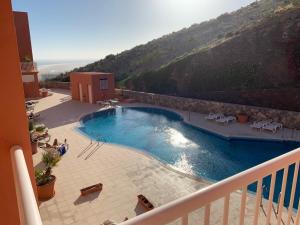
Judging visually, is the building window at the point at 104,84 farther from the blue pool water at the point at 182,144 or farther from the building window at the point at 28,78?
the building window at the point at 28,78

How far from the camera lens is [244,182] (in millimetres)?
1549

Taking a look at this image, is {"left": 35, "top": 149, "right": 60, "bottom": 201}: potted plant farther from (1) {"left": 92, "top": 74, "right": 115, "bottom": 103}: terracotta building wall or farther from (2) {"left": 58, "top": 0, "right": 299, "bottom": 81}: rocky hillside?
(2) {"left": 58, "top": 0, "right": 299, "bottom": 81}: rocky hillside

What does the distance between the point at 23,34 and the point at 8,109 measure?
26.8 meters

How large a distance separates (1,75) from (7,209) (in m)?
1.39

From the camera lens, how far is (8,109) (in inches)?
92.0

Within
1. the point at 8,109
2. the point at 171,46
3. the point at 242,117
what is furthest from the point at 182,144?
the point at 171,46

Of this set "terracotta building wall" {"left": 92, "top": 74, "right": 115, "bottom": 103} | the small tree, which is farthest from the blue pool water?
the small tree

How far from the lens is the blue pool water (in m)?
10.6

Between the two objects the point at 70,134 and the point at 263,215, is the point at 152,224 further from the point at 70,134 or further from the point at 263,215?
the point at 70,134

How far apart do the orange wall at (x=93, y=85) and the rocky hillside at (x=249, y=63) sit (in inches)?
220

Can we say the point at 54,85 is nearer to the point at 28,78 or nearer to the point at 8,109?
the point at 28,78

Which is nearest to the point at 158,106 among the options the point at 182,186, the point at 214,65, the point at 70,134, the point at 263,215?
the point at 214,65

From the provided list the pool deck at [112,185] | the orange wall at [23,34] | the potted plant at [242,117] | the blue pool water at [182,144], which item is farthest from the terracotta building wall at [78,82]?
the potted plant at [242,117]

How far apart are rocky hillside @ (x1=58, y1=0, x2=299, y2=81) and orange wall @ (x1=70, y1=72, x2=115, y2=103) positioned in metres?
12.4
